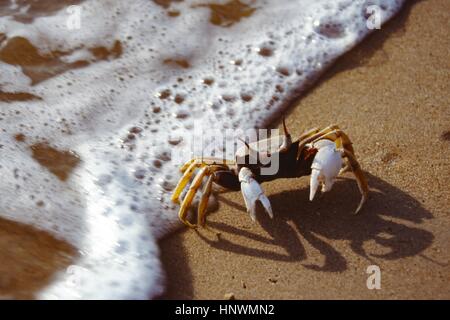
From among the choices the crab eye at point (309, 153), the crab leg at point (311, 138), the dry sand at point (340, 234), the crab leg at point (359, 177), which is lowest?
the dry sand at point (340, 234)

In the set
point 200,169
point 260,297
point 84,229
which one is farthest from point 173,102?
point 260,297

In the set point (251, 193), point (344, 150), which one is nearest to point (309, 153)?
point (344, 150)

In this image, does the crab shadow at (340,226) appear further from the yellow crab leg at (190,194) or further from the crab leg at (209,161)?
the crab leg at (209,161)

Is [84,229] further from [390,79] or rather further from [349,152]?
[390,79]

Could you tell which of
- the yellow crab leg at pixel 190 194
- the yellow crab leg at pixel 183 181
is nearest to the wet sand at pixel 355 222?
the yellow crab leg at pixel 190 194

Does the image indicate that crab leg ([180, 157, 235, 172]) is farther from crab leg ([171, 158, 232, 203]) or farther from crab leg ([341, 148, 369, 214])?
crab leg ([341, 148, 369, 214])

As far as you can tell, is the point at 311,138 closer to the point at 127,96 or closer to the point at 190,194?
the point at 190,194

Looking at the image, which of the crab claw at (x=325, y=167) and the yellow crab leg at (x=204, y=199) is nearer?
the crab claw at (x=325, y=167)
